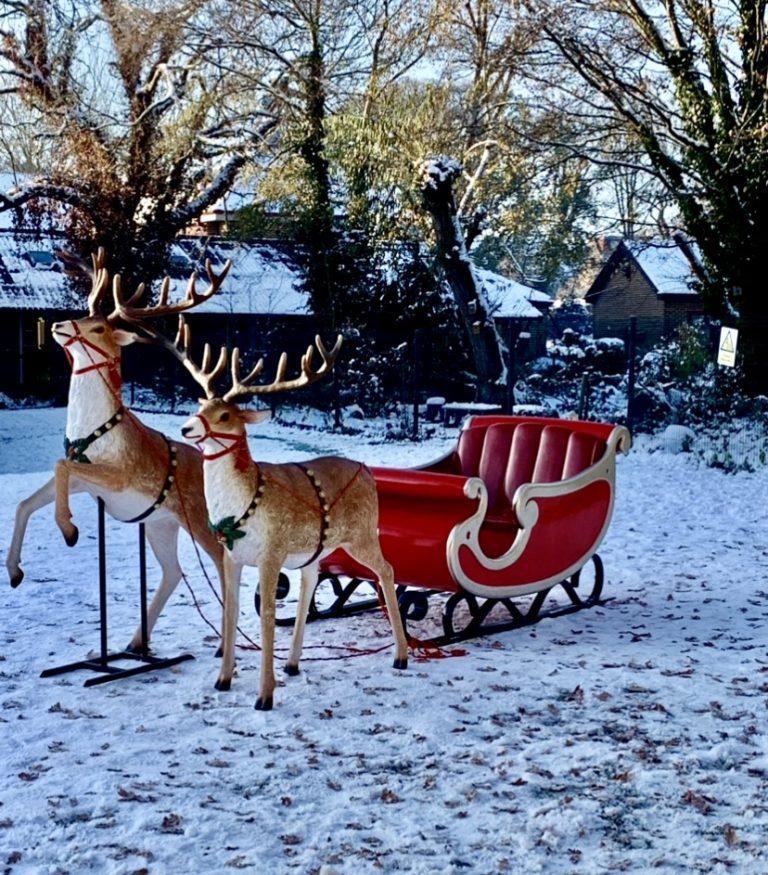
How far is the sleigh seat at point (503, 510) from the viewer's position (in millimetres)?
7070

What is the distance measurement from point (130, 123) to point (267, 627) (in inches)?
764

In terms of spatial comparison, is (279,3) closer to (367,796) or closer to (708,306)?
(708,306)

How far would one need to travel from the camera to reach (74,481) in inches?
235

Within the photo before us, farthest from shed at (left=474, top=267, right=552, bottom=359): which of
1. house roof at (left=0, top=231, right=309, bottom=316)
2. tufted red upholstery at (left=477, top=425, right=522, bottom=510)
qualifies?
tufted red upholstery at (left=477, top=425, right=522, bottom=510)

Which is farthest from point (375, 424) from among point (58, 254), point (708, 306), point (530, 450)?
point (58, 254)

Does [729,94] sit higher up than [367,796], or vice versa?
[729,94]

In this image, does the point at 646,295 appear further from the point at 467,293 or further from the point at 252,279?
the point at 467,293

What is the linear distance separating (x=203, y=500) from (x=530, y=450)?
2.69 metres

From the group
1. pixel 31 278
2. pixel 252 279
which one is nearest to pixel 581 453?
pixel 252 279

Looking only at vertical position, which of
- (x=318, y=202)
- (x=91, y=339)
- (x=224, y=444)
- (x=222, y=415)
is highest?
(x=318, y=202)

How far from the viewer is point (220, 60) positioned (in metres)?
23.5

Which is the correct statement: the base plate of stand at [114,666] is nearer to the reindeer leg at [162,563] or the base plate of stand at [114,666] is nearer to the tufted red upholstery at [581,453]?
the reindeer leg at [162,563]

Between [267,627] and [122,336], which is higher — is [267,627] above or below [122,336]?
below

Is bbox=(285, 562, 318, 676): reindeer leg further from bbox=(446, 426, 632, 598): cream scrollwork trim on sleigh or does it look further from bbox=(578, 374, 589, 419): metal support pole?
bbox=(578, 374, 589, 419): metal support pole
